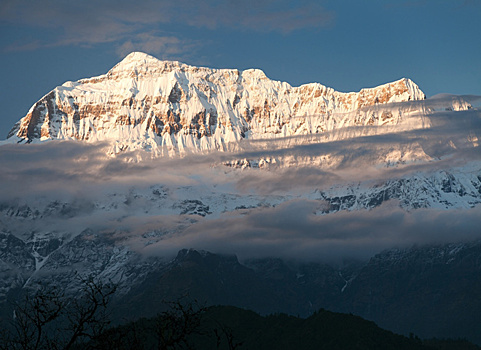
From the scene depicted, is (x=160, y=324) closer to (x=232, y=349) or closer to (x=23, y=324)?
(x=232, y=349)

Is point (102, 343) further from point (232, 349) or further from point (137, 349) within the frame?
point (232, 349)

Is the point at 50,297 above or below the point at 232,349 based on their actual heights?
above

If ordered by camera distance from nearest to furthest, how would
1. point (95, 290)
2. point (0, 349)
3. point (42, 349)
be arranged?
point (0, 349) → point (95, 290) → point (42, 349)

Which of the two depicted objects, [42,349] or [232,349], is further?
[42,349]

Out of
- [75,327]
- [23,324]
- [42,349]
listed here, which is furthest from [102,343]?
[42,349]

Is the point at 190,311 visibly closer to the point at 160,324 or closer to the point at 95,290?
the point at 160,324

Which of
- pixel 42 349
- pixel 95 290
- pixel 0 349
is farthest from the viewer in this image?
pixel 42 349

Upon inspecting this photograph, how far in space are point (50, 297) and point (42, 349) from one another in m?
8.33

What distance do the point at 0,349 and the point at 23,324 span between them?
219 centimetres

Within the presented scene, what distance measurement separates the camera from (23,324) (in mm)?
46188

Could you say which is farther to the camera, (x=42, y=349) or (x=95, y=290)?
(x=42, y=349)

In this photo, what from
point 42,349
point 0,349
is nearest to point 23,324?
point 0,349

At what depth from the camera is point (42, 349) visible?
51.8m

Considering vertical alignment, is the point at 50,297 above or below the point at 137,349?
above
